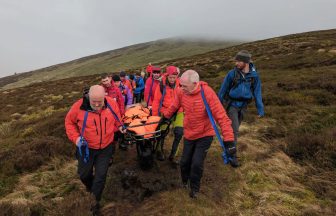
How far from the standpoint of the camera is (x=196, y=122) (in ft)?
15.9

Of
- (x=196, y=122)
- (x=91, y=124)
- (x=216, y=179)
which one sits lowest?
(x=216, y=179)

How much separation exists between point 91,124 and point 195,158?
6.50ft

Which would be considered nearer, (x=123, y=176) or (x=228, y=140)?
(x=228, y=140)

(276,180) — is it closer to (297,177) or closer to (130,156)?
(297,177)

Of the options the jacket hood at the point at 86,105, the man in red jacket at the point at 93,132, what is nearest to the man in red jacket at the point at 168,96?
the man in red jacket at the point at 93,132

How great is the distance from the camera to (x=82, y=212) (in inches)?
181

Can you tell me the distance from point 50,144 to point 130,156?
2.78 meters

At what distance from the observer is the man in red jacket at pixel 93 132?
15.0 ft

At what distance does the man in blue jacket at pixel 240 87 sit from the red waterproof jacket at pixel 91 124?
2724 mm

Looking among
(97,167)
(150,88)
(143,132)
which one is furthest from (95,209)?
(150,88)

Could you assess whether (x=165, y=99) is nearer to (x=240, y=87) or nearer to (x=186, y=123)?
(x=186, y=123)

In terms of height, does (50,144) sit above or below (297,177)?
above

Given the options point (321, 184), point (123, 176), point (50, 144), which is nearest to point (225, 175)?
point (321, 184)

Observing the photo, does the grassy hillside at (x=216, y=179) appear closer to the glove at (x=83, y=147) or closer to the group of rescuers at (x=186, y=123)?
the group of rescuers at (x=186, y=123)
